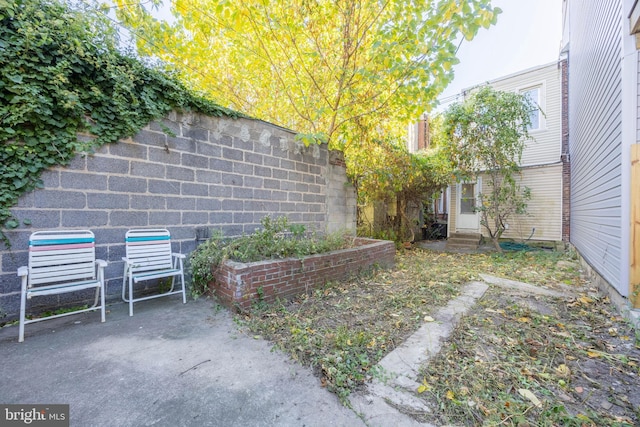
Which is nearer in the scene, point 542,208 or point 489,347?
point 489,347

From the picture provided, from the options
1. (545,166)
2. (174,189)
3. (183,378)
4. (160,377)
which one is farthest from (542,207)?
(160,377)

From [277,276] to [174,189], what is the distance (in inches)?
69.3

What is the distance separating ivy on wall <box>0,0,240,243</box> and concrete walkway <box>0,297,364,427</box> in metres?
1.17

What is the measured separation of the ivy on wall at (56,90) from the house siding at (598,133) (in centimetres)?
545

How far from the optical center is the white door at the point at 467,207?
8797 millimetres

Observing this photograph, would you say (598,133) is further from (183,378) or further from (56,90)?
(56,90)

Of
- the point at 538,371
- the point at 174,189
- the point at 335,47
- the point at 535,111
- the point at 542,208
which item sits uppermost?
the point at 335,47

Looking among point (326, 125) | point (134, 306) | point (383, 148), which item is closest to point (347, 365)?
point (134, 306)

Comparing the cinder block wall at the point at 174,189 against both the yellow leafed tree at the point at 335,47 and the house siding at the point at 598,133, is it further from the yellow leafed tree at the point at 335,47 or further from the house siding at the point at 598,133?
the house siding at the point at 598,133

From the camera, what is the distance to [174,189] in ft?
11.0

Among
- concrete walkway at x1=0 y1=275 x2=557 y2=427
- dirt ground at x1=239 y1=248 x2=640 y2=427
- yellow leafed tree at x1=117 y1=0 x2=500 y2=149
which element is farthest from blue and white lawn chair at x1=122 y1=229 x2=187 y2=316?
yellow leafed tree at x1=117 y1=0 x2=500 y2=149

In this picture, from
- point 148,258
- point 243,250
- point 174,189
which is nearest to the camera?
point 148,258

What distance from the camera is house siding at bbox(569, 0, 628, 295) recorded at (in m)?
2.99

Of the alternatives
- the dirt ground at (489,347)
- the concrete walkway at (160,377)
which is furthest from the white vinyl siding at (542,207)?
the concrete walkway at (160,377)
